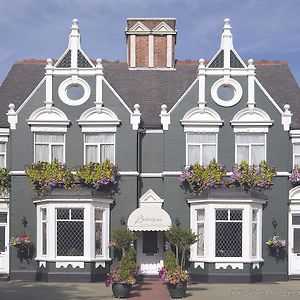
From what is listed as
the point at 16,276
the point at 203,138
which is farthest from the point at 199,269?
the point at 16,276

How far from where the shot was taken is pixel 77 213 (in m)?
31.5

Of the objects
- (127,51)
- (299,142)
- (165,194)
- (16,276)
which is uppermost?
(127,51)

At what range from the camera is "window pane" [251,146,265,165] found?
33.2 meters

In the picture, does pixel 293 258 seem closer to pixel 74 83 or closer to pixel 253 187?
pixel 253 187

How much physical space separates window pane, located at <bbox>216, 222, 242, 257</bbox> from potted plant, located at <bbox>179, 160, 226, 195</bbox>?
198 centimetres

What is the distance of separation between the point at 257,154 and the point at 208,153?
2.49m

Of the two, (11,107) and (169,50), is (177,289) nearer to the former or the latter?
(11,107)

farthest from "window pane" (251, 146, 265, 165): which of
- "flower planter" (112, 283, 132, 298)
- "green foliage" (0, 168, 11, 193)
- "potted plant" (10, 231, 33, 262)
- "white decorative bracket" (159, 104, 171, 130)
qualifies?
"green foliage" (0, 168, 11, 193)

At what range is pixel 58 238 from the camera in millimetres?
31438

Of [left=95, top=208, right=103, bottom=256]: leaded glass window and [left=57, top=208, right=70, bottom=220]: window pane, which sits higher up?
[left=57, top=208, right=70, bottom=220]: window pane

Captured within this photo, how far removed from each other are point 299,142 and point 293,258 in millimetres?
5970

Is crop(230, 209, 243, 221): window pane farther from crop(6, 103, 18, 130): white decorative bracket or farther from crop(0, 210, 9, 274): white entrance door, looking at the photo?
crop(6, 103, 18, 130): white decorative bracket

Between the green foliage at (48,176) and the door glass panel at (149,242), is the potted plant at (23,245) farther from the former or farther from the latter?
the door glass panel at (149,242)

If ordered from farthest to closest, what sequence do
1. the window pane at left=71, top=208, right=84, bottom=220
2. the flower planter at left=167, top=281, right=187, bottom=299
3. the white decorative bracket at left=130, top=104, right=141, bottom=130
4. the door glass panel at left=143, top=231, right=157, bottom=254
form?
1. the door glass panel at left=143, top=231, right=157, bottom=254
2. the white decorative bracket at left=130, top=104, right=141, bottom=130
3. the window pane at left=71, top=208, right=84, bottom=220
4. the flower planter at left=167, top=281, right=187, bottom=299
